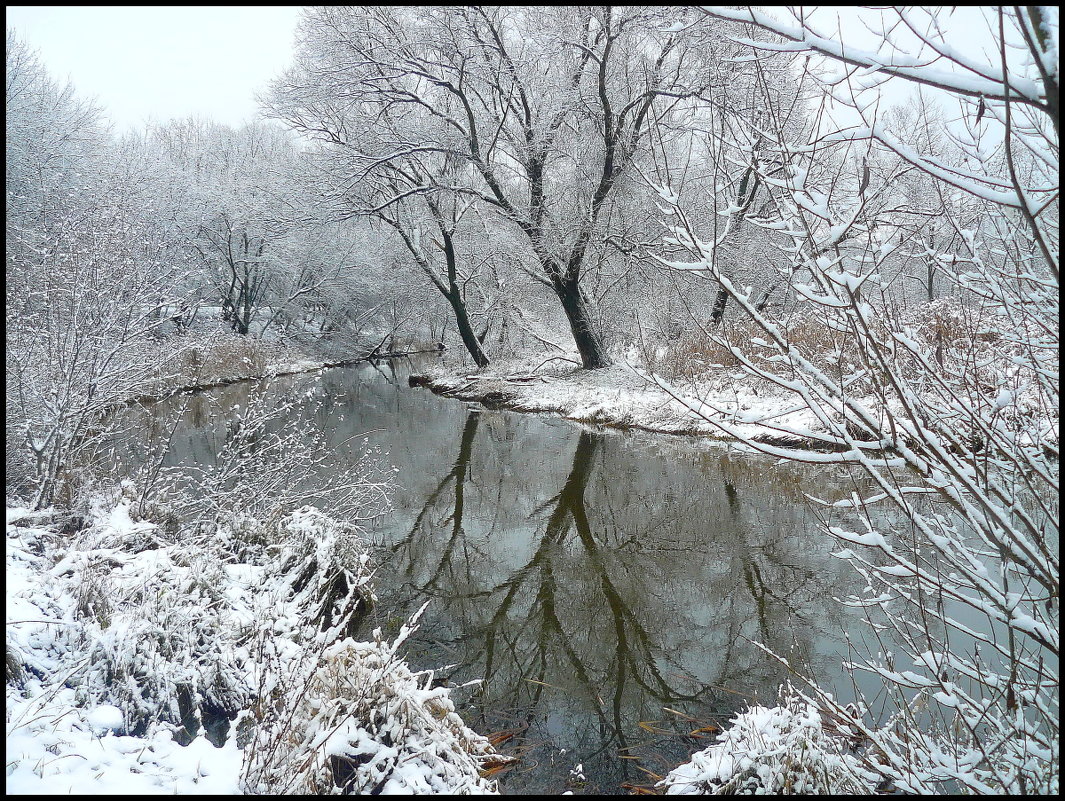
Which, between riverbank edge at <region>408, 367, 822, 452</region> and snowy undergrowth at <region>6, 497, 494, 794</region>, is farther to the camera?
riverbank edge at <region>408, 367, 822, 452</region>

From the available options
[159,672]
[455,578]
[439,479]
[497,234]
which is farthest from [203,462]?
[497,234]

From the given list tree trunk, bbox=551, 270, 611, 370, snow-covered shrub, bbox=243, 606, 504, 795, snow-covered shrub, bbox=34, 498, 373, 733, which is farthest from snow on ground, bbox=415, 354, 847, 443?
snow-covered shrub, bbox=243, 606, 504, 795

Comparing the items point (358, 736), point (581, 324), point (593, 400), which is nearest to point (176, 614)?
point (358, 736)

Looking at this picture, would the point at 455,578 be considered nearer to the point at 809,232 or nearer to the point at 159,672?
the point at 159,672

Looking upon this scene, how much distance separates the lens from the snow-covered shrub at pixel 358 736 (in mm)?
2527

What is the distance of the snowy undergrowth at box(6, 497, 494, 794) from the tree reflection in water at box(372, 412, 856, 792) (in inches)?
29.9

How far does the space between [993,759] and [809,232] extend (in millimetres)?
1795

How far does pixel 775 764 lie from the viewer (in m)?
2.61

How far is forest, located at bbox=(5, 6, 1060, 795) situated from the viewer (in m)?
1.76

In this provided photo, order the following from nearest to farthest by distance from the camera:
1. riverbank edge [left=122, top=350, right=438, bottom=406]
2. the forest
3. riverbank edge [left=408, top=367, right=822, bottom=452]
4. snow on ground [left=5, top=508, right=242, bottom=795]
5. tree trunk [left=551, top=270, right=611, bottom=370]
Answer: the forest, snow on ground [left=5, top=508, right=242, bottom=795], riverbank edge [left=408, top=367, right=822, bottom=452], riverbank edge [left=122, top=350, right=438, bottom=406], tree trunk [left=551, top=270, right=611, bottom=370]

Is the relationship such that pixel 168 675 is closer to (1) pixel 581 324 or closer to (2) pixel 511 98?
(1) pixel 581 324

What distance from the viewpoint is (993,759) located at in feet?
6.36

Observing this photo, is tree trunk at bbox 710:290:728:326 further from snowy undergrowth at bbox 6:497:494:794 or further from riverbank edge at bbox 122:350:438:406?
snowy undergrowth at bbox 6:497:494:794

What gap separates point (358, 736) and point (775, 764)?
187 cm
